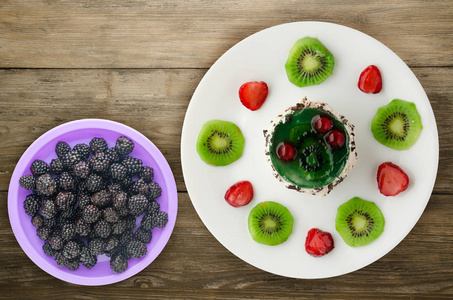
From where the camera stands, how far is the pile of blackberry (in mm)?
1740

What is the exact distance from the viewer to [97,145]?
1.80 metres

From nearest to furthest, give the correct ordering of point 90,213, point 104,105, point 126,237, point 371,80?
point 371,80 < point 90,213 < point 126,237 < point 104,105

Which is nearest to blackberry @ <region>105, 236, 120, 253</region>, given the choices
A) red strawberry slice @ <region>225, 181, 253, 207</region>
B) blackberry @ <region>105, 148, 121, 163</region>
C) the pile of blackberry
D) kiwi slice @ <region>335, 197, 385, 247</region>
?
the pile of blackberry

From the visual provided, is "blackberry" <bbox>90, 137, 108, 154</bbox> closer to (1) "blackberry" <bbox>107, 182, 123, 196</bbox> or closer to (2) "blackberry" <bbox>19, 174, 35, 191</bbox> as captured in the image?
(1) "blackberry" <bbox>107, 182, 123, 196</bbox>

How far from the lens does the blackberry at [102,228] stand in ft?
5.69

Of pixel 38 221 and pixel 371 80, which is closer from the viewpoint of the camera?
pixel 371 80

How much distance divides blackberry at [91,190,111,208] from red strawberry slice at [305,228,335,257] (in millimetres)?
839

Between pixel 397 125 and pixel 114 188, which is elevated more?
pixel 397 125

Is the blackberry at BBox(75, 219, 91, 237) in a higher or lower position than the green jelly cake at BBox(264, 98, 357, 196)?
lower

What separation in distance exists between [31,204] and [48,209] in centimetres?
11

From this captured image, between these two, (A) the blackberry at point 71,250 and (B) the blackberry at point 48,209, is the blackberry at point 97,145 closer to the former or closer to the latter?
(B) the blackberry at point 48,209

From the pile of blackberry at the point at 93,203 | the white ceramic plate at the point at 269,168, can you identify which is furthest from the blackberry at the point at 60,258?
the white ceramic plate at the point at 269,168

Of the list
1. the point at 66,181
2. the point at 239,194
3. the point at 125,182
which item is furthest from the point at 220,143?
the point at 66,181

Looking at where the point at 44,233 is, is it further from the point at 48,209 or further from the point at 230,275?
the point at 230,275
